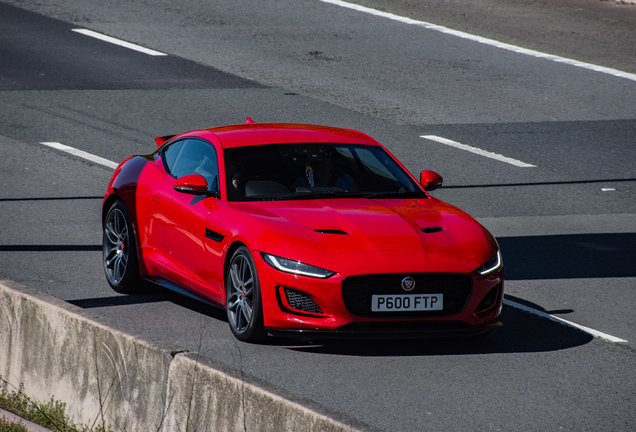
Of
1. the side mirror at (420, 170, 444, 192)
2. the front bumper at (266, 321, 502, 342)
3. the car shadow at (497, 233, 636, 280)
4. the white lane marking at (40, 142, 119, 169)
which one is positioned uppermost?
the side mirror at (420, 170, 444, 192)

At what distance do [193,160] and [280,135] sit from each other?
753mm

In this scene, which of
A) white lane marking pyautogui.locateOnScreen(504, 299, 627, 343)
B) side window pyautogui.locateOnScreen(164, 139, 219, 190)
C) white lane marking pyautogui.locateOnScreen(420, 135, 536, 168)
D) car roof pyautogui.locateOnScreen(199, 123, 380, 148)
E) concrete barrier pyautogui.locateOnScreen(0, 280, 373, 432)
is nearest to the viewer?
concrete barrier pyautogui.locateOnScreen(0, 280, 373, 432)

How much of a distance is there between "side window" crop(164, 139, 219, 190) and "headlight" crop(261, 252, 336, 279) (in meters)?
1.23

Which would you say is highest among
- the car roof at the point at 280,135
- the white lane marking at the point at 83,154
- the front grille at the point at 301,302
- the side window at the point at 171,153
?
the car roof at the point at 280,135

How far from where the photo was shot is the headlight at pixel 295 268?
6582mm

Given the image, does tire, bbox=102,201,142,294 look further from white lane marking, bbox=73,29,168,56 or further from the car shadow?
white lane marking, bbox=73,29,168,56

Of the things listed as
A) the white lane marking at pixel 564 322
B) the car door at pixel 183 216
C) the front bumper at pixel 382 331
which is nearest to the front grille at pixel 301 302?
the front bumper at pixel 382 331

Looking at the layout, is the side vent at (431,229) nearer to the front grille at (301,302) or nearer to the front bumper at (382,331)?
the front bumper at (382,331)

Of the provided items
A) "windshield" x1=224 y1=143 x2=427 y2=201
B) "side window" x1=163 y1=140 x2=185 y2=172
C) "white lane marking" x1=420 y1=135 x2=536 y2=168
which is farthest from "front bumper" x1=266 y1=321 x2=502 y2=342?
"white lane marking" x1=420 y1=135 x2=536 y2=168

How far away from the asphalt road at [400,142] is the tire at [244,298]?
0.14 m

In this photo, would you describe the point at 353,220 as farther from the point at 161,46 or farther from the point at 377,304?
the point at 161,46

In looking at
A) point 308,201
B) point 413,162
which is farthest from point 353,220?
point 413,162

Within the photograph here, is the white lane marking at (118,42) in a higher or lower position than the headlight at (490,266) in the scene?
lower

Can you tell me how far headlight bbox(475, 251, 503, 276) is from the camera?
270 inches
